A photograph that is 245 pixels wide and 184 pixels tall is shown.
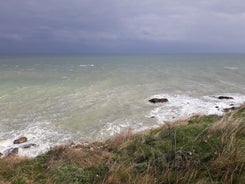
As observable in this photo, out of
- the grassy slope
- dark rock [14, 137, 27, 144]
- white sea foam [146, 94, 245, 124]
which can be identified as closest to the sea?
white sea foam [146, 94, 245, 124]

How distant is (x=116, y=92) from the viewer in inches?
1303

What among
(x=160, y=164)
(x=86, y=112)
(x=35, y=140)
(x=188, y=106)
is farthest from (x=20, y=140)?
(x=188, y=106)

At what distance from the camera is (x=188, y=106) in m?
25.3

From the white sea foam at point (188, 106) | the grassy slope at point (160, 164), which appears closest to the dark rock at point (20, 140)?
the grassy slope at point (160, 164)

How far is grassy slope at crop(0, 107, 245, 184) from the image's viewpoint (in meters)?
4.57

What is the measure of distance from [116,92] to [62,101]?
842 centimetres

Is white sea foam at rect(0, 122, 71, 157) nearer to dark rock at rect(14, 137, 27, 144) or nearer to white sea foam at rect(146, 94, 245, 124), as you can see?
dark rock at rect(14, 137, 27, 144)

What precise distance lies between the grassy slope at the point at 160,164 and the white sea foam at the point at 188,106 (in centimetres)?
1255

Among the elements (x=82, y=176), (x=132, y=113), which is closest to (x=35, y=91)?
(x=132, y=113)

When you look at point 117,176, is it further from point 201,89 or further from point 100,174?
point 201,89

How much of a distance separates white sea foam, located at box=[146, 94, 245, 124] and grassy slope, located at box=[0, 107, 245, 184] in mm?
12549

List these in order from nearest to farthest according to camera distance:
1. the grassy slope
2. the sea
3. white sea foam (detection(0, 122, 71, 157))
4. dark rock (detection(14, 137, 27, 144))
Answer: the grassy slope < white sea foam (detection(0, 122, 71, 157)) < dark rock (detection(14, 137, 27, 144)) < the sea

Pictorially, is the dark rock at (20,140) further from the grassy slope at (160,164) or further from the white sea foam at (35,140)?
the grassy slope at (160,164)

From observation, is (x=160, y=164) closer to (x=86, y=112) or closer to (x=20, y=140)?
(x=20, y=140)
